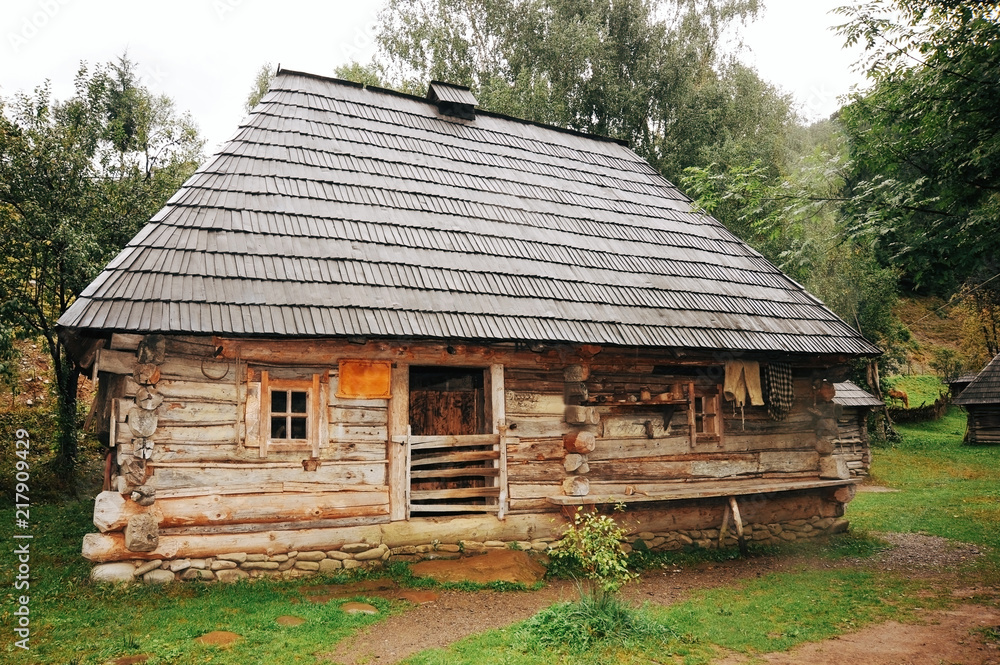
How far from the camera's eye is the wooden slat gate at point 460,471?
24.4 ft

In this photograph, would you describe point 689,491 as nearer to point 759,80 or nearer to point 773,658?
point 773,658

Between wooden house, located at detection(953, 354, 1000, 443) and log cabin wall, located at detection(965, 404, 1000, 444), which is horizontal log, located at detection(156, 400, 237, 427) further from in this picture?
log cabin wall, located at detection(965, 404, 1000, 444)

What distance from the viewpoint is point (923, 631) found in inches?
232

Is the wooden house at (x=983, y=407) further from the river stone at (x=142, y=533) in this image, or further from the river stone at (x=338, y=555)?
the river stone at (x=142, y=533)

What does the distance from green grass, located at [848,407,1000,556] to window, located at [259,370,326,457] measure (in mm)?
9304

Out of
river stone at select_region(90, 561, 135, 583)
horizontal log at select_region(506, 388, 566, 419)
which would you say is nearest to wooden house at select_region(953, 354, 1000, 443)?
horizontal log at select_region(506, 388, 566, 419)

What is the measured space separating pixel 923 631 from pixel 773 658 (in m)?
1.81

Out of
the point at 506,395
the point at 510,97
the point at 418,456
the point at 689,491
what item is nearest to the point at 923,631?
the point at 689,491

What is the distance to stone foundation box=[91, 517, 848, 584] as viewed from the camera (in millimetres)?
6172

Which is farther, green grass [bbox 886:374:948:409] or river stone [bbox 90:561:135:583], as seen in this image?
green grass [bbox 886:374:948:409]

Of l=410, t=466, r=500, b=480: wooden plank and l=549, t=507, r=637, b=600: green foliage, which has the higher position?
l=410, t=466, r=500, b=480: wooden plank

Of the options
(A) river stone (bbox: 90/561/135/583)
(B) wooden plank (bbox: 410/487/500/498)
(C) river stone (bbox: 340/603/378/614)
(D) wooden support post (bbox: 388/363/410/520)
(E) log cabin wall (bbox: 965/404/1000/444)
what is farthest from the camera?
(E) log cabin wall (bbox: 965/404/1000/444)

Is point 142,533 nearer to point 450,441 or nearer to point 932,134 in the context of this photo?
point 450,441

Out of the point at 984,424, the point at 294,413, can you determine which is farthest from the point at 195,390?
the point at 984,424
